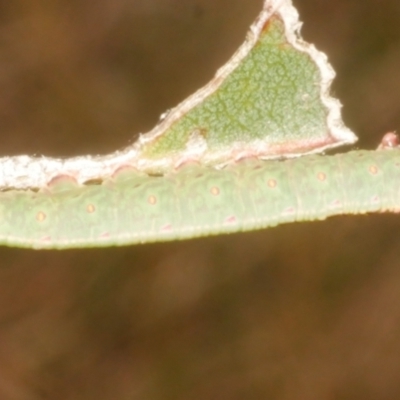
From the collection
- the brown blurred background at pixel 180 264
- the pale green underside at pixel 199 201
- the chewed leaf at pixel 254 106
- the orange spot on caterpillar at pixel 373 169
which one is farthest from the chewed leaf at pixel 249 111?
the brown blurred background at pixel 180 264

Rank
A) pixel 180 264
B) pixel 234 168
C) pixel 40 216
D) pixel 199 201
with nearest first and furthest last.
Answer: pixel 40 216
pixel 199 201
pixel 234 168
pixel 180 264

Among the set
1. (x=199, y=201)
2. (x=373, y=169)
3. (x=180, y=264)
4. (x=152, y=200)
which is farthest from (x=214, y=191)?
(x=180, y=264)

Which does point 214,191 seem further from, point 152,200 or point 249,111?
point 249,111

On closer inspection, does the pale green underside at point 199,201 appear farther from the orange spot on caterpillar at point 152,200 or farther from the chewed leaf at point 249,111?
the chewed leaf at point 249,111

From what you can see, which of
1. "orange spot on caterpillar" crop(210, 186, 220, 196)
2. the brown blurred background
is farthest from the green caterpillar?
the brown blurred background

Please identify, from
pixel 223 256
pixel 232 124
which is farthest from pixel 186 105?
pixel 223 256
